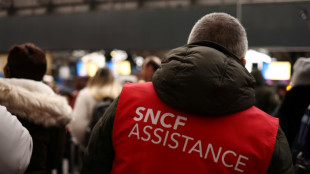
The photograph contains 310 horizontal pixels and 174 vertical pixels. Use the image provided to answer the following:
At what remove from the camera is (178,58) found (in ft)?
4.61

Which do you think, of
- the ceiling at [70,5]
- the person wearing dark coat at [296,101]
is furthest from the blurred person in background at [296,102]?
the ceiling at [70,5]

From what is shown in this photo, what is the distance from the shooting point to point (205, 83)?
52.4 inches

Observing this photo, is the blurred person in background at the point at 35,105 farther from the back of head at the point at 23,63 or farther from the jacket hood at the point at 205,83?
the jacket hood at the point at 205,83

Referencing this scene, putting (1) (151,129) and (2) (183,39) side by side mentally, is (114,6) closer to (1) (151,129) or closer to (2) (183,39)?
(2) (183,39)

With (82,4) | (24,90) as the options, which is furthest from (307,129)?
(82,4)

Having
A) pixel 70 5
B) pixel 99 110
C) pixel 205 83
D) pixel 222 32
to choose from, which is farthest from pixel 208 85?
pixel 70 5

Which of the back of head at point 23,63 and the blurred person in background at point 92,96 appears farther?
the blurred person in background at point 92,96

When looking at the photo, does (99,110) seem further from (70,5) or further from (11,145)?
(70,5)

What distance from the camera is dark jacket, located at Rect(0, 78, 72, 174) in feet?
7.79

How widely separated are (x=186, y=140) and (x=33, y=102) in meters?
1.38

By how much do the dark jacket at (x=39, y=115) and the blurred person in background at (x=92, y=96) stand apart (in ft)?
5.04

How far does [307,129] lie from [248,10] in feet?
8.36

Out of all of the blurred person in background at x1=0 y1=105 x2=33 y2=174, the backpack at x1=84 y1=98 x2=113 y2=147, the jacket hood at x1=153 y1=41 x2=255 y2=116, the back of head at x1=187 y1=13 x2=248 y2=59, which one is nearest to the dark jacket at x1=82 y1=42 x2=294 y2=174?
the jacket hood at x1=153 y1=41 x2=255 y2=116

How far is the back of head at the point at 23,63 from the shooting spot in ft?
8.68
